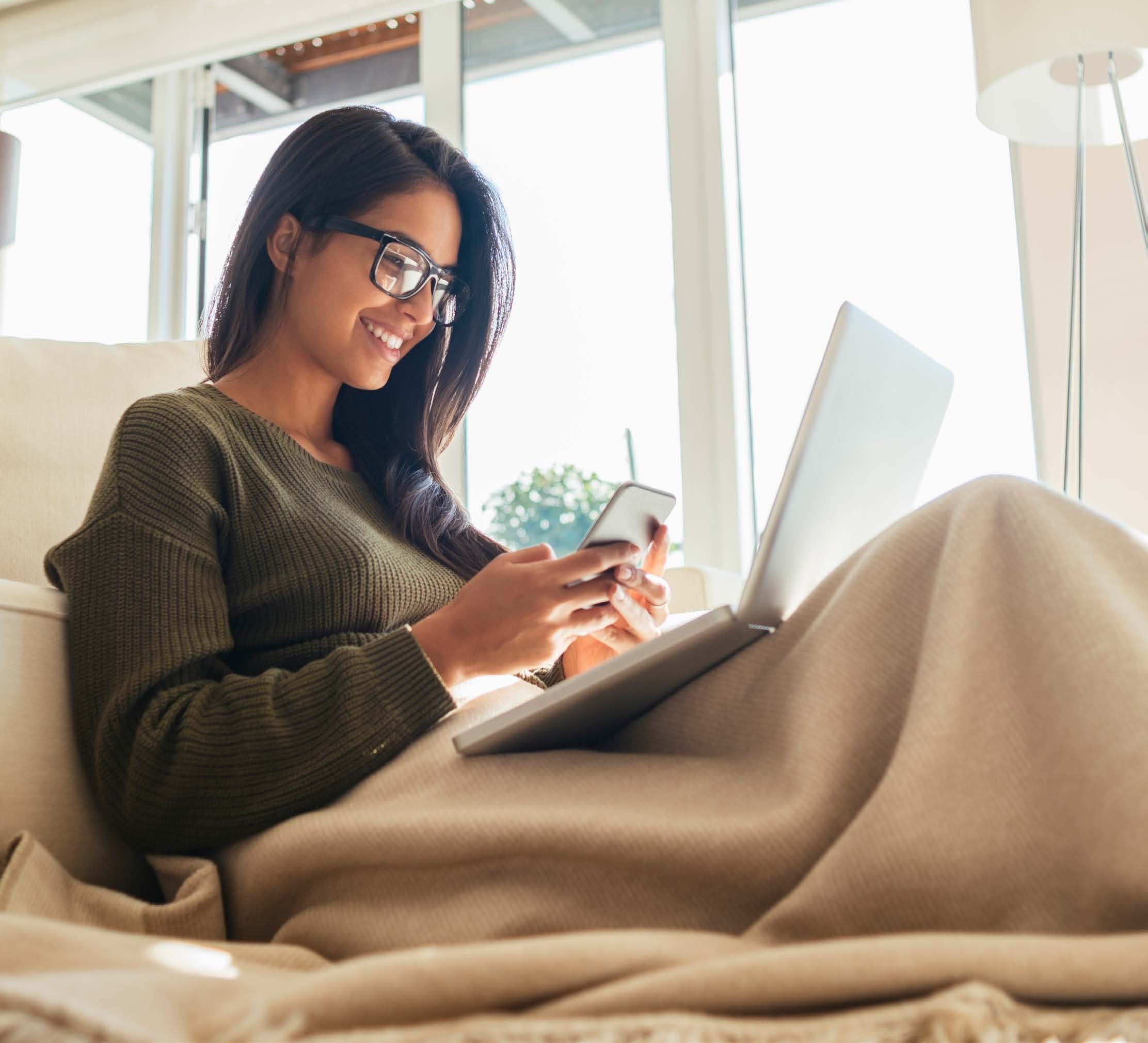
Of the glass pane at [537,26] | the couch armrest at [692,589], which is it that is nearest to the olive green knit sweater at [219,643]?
the couch armrest at [692,589]

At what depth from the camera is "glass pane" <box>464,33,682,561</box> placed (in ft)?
10.1

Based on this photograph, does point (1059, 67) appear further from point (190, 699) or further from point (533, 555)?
point (190, 699)

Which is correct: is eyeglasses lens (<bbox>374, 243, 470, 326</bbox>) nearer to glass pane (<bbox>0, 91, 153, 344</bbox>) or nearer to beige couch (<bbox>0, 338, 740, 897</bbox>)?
beige couch (<bbox>0, 338, 740, 897</bbox>)

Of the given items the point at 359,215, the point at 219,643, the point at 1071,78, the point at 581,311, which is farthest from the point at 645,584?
the point at 581,311

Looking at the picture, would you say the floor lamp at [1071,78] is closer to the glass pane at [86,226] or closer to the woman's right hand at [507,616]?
the woman's right hand at [507,616]

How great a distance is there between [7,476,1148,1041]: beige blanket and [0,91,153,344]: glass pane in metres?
3.29

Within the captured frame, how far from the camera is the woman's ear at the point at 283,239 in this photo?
4.83ft

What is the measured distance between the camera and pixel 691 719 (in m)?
0.83

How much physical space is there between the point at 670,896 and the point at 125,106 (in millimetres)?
3845

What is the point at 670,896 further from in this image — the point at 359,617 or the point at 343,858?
the point at 359,617

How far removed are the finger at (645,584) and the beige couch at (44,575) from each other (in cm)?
48

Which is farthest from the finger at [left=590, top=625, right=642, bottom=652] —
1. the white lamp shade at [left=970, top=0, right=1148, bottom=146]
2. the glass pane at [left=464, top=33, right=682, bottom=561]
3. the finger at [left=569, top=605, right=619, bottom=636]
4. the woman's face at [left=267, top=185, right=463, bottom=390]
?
the glass pane at [left=464, top=33, right=682, bottom=561]

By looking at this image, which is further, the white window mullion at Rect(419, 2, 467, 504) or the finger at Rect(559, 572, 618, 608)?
the white window mullion at Rect(419, 2, 467, 504)

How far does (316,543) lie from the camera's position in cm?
114
